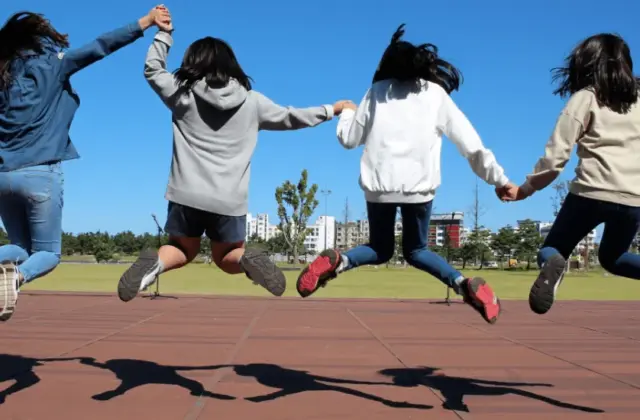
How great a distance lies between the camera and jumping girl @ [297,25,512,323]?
3826 millimetres

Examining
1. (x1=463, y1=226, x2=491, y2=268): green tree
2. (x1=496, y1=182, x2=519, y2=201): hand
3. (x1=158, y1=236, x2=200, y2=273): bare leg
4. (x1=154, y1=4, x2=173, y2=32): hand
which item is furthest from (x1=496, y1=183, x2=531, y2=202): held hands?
(x1=463, y1=226, x2=491, y2=268): green tree

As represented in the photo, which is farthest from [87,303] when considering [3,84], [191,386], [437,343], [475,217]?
[475,217]

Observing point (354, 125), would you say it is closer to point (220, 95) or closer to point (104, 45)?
point (220, 95)

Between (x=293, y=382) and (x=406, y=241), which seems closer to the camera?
(x=406, y=241)

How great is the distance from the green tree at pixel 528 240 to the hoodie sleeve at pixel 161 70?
2400 inches

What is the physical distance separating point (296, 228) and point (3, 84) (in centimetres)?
5281

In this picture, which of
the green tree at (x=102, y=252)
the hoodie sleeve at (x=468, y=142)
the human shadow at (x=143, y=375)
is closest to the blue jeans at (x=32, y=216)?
the human shadow at (x=143, y=375)

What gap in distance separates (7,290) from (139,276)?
679 millimetres

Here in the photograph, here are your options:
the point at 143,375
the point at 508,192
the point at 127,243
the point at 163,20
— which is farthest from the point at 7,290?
the point at 127,243

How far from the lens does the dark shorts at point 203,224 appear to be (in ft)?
12.4

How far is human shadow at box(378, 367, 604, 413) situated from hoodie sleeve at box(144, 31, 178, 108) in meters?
2.73

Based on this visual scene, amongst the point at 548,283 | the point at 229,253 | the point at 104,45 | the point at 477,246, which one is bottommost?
the point at 477,246

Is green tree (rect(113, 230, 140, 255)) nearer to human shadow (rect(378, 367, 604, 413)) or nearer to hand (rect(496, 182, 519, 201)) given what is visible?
human shadow (rect(378, 367, 604, 413))

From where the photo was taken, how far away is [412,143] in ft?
12.6
